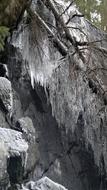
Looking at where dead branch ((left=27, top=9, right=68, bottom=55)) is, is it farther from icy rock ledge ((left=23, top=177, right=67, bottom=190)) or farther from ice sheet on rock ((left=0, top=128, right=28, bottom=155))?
icy rock ledge ((left=23, top=177, right=67, bottom=190))

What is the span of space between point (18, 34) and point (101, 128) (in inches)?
66.3

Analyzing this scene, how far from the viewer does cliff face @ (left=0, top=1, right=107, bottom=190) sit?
18.9 ft

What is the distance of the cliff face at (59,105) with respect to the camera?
576 cm

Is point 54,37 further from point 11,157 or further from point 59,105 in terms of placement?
point 11,157

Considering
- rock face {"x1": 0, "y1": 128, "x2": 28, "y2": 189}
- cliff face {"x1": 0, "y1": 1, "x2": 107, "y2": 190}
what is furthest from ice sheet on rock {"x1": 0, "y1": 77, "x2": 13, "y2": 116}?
rock face {"x1": 0, "y1": 128, "x2": 28, "y2": 189}

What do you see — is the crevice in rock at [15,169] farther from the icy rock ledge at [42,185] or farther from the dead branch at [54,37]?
the dead branch at [54,37]

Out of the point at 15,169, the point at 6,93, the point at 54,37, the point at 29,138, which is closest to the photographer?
the point at 15,169

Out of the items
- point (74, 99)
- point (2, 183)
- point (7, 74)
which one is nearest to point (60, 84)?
point (74, 99)

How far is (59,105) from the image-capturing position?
6.02 meters

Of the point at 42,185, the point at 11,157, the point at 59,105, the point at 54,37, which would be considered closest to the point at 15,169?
the point at 11,157

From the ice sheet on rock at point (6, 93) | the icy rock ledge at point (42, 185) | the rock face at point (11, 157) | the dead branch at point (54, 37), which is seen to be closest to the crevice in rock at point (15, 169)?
the rock face at point (11, 157)

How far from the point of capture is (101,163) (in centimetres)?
638

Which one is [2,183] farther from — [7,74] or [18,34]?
[18,34]

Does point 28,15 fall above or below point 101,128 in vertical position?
above
